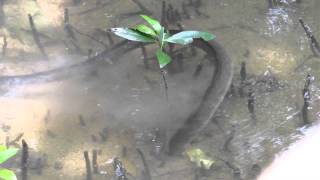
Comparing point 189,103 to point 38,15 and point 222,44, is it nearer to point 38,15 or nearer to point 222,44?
point 222,44

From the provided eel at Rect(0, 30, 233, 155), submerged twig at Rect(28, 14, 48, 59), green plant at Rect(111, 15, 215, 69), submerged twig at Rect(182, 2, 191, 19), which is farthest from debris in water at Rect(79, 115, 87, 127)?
submerged twig at Rect(182, 2, 191, 19)

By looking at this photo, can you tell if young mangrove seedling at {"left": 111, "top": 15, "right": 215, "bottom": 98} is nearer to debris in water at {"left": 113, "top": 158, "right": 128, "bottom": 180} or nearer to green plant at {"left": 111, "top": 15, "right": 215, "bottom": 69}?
green plant at {"left": 111, "top": 15, "right": 215, "bottom": 69}

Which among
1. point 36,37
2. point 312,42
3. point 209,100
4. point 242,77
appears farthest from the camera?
point 36,37

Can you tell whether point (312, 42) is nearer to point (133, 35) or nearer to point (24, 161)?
point (133, 35)

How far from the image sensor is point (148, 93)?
2850 millimetres

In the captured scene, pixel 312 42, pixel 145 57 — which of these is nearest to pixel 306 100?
pixel 312 42

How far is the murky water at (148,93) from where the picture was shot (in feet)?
8.16

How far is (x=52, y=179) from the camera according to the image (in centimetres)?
243

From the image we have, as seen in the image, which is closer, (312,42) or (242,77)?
(242,77)

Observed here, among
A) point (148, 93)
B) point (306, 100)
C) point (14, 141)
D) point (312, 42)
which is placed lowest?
point (14, 141)

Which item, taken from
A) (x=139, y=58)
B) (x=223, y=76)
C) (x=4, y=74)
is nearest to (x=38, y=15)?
(x=4, y=74)

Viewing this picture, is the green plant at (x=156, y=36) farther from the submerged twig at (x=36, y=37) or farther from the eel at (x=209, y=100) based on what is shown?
the submerged twig at (x=36, y=37)

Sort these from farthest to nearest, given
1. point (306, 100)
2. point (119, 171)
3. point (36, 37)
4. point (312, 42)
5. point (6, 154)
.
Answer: point (36, 37) < point (312, 42) < point (306, 100) < point (119, 171) < point (6, 154)

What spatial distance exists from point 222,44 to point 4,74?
115 cm
